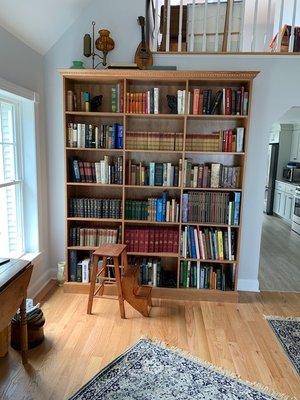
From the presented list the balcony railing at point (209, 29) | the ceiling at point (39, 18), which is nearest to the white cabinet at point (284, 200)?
the balcony railing at point (209, 29)

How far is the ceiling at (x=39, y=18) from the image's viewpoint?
226 centimetres

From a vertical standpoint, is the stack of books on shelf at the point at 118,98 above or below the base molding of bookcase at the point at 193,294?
above

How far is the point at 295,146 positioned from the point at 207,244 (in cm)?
484

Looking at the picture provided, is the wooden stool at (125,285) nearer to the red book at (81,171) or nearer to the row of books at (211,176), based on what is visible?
the red book at (81,171)

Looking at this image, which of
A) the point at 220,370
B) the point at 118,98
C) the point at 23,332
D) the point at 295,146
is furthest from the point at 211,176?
the point at 295,146

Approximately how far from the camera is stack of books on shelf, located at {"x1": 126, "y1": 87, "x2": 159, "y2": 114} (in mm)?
2777

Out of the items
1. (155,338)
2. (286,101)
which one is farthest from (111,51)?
(155,338)

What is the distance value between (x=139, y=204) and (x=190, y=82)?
1.28m

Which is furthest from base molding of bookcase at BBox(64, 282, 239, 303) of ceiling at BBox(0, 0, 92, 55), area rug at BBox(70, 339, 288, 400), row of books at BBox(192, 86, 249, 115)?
ceiling at BBox(0, 0, 92, 55)

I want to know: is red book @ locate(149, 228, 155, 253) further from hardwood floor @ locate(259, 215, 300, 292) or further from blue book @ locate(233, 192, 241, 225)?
hardwood floor @ locate(259, 215, 300, 292)

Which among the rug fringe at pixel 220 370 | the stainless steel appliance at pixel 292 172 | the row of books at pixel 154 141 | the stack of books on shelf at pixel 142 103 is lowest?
the rug fringe at pixel 220 370

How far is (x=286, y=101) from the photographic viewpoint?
2.92 metres

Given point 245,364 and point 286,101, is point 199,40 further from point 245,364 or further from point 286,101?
point 245,364

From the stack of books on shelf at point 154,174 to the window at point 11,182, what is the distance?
109 cm
